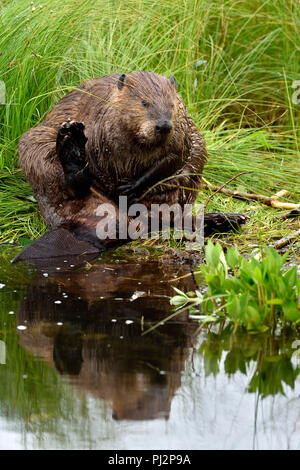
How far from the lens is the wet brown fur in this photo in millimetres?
4320

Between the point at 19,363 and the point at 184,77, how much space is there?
4.30 metres

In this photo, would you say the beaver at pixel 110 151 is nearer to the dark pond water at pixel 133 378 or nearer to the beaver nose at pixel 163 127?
the beaver nose at pixel 163 127

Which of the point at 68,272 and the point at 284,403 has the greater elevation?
the point at 68,272

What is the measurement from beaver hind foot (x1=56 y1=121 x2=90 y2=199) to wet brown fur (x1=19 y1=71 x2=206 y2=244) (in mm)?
113

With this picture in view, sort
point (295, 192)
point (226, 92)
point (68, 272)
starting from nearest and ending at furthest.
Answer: point (68, 272) → point (295, 192) → point (226, 92)

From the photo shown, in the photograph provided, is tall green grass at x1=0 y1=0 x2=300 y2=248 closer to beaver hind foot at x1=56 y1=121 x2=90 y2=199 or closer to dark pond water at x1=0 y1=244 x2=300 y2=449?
beaver hind foot at x1=56 y1=121 x2=90 y2=199

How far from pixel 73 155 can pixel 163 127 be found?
57cm

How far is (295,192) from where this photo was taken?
19.3ft

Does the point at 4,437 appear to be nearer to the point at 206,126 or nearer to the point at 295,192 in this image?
the point at 295,192

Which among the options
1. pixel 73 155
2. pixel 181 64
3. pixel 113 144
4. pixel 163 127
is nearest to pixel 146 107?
pixel 163 127

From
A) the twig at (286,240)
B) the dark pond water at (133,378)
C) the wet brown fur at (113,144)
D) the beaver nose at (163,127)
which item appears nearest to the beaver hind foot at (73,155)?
the wet brown fur at (113,144)

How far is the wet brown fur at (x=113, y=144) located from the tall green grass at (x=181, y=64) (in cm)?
56

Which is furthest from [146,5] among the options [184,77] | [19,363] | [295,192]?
[19,363]

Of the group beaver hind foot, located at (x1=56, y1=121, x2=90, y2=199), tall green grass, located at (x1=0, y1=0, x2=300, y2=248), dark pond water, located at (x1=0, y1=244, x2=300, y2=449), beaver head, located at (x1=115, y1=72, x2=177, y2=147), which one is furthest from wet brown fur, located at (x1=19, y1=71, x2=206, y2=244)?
dark pond water, located at (x1=0, y1=244, x2=300, y2=449)
